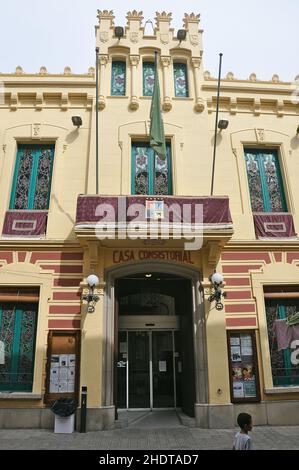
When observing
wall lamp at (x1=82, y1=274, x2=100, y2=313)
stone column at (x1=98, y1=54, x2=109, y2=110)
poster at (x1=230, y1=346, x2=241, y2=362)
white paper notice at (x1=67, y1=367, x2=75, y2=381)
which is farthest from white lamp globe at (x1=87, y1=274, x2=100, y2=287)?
stone column at (x1=98, y1=54, x2=109, y2=110)

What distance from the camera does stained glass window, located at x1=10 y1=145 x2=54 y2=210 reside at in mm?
12312

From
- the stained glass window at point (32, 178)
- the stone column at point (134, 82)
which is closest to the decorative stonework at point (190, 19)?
the stone column at point (134, 82)

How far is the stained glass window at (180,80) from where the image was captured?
13984mm

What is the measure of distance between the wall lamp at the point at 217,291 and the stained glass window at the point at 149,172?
3584 mm

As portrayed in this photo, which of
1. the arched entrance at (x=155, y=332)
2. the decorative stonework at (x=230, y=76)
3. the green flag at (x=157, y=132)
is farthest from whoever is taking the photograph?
the decorative stonework at (x=230, y=76)

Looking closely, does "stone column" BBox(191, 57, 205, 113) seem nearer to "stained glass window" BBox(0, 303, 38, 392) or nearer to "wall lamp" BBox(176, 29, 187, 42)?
"wall lamp" BBox(176, 29, 187, 42)

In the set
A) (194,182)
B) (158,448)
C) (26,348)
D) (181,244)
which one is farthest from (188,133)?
(158,448)

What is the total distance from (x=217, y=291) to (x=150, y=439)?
14.5 feet

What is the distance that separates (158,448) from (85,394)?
9.06 ft

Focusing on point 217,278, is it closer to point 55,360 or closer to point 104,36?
point 55,360

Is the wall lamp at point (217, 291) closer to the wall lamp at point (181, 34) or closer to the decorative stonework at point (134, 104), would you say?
the decorative stonework at point (134, 104)

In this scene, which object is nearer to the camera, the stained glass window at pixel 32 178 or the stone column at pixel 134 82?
the stained glass window at pixel 32 178

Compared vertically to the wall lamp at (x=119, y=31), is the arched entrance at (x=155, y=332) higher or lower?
lower
